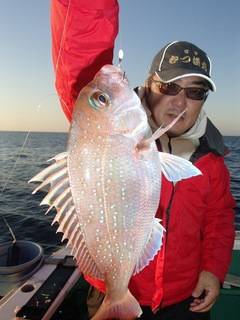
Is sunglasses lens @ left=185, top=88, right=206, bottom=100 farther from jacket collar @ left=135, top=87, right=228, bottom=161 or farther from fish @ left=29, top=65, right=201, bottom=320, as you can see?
fish @ left=29, top=65, right=201, bottom=320

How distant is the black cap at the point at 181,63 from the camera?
227 cm

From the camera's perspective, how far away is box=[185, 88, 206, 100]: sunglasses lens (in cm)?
232

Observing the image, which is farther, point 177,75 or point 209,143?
point 209,143

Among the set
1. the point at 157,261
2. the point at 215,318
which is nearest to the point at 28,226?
the point at 215,318

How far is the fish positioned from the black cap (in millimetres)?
642

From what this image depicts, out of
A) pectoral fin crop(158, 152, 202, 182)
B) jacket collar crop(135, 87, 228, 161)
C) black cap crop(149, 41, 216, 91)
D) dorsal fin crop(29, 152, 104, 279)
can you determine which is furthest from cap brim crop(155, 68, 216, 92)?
dorsal fin crop(29, 152, 104, 279)

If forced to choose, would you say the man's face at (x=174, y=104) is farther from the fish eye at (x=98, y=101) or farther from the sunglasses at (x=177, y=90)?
the fish eye at (x=98, y=101)

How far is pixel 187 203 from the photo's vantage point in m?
2.51

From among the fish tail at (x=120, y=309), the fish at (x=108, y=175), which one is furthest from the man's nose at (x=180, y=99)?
the fish tail at (x=120, y=309)

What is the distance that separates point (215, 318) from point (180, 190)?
232cm

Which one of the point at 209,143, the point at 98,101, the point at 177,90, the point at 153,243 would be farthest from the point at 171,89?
the point at 153,243

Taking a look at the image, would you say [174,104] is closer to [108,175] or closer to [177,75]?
[177,75]

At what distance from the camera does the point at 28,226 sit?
10.5m

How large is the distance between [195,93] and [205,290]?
4.70 feet
